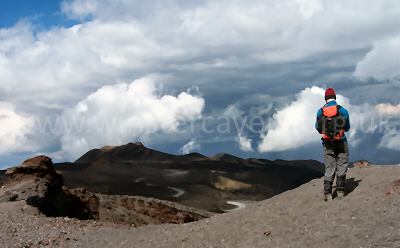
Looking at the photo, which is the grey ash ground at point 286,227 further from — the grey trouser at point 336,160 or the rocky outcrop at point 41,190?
the rocky outcrop at point 41,190

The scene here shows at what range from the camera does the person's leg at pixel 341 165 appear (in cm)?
827

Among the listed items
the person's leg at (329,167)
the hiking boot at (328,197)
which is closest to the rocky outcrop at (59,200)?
the hiking boot at (328,197)

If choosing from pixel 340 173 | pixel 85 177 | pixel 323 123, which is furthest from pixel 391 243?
pixel 85 177

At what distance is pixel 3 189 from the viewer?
1499 cm

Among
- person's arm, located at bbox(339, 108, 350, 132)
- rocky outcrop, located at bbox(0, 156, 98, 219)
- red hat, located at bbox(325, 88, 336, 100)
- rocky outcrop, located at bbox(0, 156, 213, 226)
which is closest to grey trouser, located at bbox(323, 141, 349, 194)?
person's arm, located at bbox(339, 108, 350, 132)

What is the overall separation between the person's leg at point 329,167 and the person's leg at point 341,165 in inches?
5.5

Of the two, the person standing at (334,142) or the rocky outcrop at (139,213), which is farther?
the rocky outcrop at (139,213)

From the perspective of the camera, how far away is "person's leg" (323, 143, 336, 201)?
27.3 feet

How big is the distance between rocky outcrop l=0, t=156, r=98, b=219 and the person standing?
13.6 meters

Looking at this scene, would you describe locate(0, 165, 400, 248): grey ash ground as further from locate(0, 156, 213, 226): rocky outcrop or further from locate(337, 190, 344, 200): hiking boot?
locate(0, 156, 213, 226): rocky outcrop

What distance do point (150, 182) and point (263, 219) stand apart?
4620 centimetres

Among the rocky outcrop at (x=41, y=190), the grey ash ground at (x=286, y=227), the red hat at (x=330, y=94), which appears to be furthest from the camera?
the rocky outcrop at (x=41, y=190)

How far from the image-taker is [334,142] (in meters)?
8.37

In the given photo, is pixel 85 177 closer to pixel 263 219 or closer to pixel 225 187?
→ pixel 225 187
